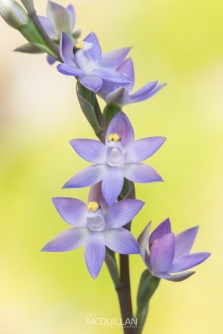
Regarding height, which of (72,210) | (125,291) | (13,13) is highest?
(13,13)

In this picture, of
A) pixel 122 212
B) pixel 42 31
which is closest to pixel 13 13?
pixel 42 31

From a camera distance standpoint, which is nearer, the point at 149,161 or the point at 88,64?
the point at 88,64

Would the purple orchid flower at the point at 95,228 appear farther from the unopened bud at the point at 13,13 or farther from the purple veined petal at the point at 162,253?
the unopened bud at the point at 13,13

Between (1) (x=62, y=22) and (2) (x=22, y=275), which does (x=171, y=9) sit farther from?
(2) (x=22, y=275)

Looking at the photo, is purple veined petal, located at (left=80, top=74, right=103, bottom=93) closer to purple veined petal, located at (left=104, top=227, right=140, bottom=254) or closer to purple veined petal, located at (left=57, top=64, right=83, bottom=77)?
purple veined petal, located at (left=57, top=64, right=83, bottom=77)

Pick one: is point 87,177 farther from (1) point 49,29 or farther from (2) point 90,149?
(1) point 49,29

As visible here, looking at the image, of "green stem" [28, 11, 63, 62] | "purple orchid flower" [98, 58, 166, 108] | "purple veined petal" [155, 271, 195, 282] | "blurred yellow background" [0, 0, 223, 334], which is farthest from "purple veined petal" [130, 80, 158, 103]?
"blurred yellow background" [0, 0, 223, 334]
